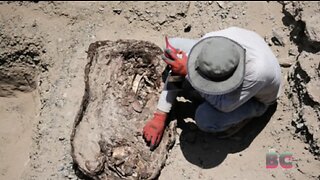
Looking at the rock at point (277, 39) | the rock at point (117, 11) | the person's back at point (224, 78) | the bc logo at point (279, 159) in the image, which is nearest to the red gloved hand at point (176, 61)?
the person's back at point (224, 78)

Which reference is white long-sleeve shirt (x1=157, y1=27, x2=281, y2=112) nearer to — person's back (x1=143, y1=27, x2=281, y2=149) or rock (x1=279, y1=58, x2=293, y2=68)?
person's back (x1=143, y1=27, x2=281, y2=149)

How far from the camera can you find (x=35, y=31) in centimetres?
355

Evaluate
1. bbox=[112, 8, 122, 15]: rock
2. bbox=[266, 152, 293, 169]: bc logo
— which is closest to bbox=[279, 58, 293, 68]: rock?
bbox=[266, 152, 293, 169]: bc logo

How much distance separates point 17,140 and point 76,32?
3.32 feet

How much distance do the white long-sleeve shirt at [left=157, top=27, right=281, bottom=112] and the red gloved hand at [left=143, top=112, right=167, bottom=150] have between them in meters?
0.39

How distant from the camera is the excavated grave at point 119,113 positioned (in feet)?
9.17

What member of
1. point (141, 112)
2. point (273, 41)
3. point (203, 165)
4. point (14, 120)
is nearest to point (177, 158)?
point (203, 165)

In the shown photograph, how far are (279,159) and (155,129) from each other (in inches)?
33.8

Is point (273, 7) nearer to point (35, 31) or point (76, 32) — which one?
point (76, 32)

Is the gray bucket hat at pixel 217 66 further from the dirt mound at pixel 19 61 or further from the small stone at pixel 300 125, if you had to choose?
the dirt mound at pixel 19 61

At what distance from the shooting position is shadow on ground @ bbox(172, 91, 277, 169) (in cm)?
290

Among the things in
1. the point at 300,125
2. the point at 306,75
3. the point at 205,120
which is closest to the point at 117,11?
the point at 205,120

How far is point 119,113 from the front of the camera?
2994 millimetres

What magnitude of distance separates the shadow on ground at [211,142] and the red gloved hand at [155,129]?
15 cm
